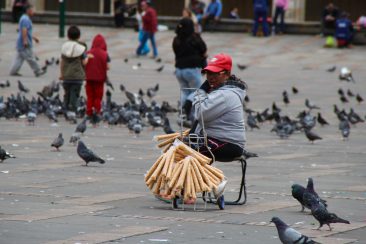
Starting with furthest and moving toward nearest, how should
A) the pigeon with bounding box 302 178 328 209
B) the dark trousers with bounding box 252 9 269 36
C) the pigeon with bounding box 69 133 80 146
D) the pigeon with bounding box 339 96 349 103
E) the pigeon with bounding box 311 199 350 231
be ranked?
the dark trousers with bounding box 252 9 269 36, the pigeon with bounding box 339 96 349 103, the pigeon with bounding box 69 133 80 146, the pigeon with bounding box 302 178 328 209, the pigeon with bounding box 311 199 350 231

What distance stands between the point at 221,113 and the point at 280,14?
29638 millimetres

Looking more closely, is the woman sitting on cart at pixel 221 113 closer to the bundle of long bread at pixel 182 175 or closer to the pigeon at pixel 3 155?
the bundle of long bread at pixel 182 175

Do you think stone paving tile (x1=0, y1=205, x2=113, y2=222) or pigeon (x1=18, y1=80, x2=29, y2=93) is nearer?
stone paving tile (x1=0, y1=205, x2=113, y2=222)

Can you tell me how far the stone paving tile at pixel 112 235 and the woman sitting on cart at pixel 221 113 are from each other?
141 centimetres

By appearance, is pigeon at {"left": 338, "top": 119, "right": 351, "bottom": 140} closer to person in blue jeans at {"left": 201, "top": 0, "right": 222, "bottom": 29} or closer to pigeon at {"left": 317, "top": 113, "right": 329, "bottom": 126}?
pigeon at {"left": 317, "top": 113, "right": 329, "bottom": 126}

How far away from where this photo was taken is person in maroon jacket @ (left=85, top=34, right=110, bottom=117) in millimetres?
18500

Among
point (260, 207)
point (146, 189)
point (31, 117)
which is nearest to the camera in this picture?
point (260, 207)

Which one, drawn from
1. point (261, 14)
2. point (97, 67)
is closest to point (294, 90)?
point (97, 67)

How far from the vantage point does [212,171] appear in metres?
9.66

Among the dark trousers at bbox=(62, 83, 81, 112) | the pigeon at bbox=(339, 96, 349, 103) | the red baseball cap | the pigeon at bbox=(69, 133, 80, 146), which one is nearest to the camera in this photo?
the red baseball cap

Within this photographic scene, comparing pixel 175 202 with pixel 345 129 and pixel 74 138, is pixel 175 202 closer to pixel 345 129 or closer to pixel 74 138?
pixel 74 138

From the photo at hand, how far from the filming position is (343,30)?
35.3m

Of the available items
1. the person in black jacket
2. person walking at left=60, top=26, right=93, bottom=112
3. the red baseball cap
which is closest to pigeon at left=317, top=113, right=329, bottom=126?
the person in black jacket

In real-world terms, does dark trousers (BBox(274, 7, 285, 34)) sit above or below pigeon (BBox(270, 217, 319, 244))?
below
